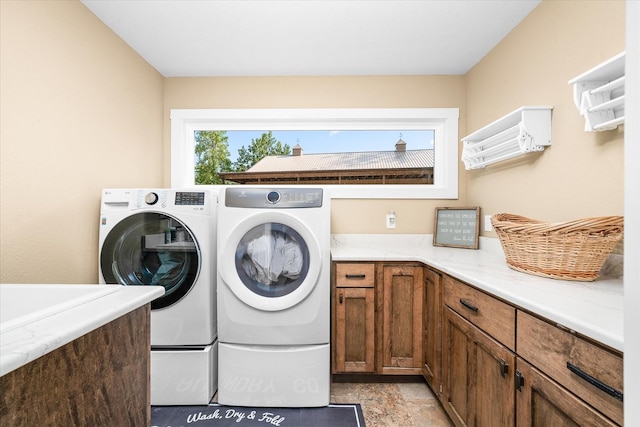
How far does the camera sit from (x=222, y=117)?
8.68 ft

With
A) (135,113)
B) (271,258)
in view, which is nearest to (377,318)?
(271,258)

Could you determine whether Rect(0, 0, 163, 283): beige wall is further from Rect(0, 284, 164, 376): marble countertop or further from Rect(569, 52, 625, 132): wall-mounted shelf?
Rect(569, 52, 625, 132): wall-mounted shelf

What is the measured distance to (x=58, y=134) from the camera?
1627mm

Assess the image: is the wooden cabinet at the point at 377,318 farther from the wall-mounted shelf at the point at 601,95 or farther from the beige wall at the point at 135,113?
the wall-mounted shelf at the point at 601,95

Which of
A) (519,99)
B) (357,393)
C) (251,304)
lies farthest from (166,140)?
(519,99)

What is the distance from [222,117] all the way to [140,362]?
2.24 meters

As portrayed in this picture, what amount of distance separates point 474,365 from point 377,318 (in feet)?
2.37

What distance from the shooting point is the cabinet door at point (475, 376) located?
42.8 inches

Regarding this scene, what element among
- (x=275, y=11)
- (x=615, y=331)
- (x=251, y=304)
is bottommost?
(x=251, y=304)

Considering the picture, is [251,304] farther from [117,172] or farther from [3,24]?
[3,24]

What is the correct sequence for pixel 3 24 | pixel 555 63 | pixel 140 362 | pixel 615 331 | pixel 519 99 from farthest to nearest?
pixel 519 99 < pixel 555 63 < pixel 3 24 < pixel 140 362 < pixel 615 331

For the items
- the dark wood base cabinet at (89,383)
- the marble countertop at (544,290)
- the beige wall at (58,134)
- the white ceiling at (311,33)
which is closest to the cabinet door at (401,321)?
the marble countertop at (544,290)

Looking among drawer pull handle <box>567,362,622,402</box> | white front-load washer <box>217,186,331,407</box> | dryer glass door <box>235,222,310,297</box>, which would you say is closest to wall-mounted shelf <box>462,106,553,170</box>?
white front-load washer <box>217,186,331,407</box>

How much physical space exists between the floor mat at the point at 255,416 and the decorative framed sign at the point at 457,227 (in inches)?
54.8
